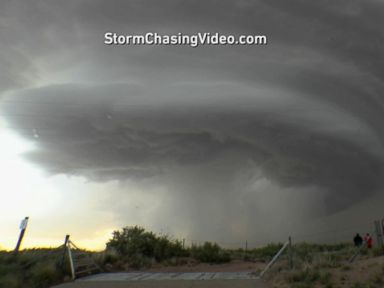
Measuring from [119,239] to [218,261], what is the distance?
8154mm

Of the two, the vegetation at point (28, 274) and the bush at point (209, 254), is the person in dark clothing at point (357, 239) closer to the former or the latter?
the bush at point (209, 254)

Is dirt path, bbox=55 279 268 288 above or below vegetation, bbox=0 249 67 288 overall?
below

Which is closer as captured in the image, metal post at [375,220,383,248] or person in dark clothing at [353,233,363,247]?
metal post at [375,220,383,248]

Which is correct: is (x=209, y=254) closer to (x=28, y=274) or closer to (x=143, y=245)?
(x=143, y=245)

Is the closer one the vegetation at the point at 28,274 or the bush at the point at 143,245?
the vegetation at the point at 28,274

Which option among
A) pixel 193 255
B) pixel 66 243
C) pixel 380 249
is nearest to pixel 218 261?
pixel 193 255

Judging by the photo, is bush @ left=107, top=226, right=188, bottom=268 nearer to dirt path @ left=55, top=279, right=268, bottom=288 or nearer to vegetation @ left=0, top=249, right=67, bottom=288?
vegetation @ left=0, top=249, right=67, bottom=288

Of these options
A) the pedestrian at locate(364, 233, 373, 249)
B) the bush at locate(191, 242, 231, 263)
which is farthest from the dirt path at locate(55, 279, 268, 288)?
the bush at locate(191, 242, 231, 263)

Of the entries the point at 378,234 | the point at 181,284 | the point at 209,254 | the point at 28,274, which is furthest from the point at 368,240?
the point at 28,274

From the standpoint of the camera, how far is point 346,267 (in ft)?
48.3

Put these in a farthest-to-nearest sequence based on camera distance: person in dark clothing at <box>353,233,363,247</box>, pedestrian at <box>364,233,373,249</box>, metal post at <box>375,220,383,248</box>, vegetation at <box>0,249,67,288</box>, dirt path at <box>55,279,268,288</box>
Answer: person in dark clothing at <box>353,233,363,247</box>
metal post at <box>375,220,383,248</box>
pedestrian at <box>364,233,373,249</box>
vegetation at <box>0,249,67,288</box>
dirt path at <box>55,279,268,288</box>

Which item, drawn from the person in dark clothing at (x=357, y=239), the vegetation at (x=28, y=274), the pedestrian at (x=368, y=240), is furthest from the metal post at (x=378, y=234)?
the vegetation at (x=28, y=274)

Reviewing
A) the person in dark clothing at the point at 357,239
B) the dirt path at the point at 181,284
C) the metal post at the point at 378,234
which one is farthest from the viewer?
the person in dark clothing at the point at 357,239

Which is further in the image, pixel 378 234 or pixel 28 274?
pixel 378 234
